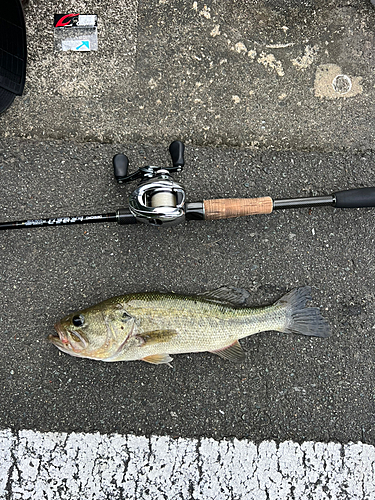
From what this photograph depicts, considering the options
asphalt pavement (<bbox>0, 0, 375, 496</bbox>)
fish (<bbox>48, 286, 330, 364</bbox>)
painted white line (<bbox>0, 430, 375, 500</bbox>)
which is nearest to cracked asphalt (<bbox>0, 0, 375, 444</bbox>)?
asphalt pavement (<bbox>0, 0, 375, 496</bbox>)

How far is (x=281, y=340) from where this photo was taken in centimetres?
318

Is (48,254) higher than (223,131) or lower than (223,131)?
lower

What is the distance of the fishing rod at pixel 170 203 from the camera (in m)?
2.63

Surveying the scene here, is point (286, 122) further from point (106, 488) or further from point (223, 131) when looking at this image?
point (106, 488)

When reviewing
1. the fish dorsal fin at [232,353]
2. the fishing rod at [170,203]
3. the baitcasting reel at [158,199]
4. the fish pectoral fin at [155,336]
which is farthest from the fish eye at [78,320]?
the fish dorsal fin at [232,353]

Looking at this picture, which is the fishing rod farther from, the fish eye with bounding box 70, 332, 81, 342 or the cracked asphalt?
the fish eye with bounding box 70, 332, 81, 342

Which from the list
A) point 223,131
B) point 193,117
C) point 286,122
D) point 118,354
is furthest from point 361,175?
point 118,354

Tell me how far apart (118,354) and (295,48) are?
324 centimetres

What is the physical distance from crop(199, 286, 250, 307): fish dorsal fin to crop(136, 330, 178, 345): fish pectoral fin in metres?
0.45

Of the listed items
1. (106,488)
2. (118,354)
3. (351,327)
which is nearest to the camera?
(118,354)

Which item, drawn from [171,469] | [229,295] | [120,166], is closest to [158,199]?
[120,166]

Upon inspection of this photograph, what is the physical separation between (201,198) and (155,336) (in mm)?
1306

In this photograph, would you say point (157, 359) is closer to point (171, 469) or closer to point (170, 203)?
point (171, 469)

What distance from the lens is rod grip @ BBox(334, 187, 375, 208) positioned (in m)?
2.96
